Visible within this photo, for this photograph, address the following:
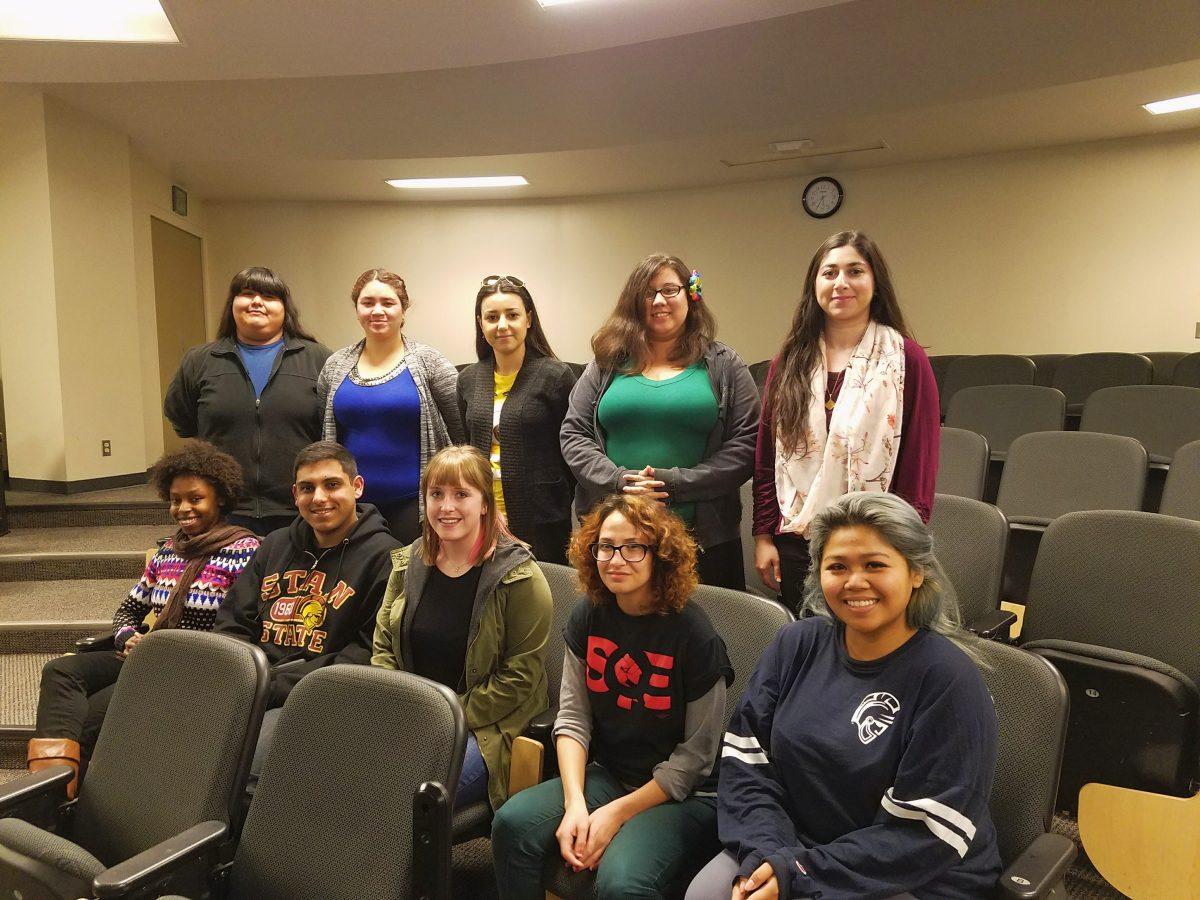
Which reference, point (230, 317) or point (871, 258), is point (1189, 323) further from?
point (230, 317)

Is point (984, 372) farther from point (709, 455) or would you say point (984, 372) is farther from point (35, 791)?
point (35, 791)

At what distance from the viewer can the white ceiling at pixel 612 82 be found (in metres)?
3.76

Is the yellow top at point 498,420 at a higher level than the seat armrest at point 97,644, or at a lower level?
higher

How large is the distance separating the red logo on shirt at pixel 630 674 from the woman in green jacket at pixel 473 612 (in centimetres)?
20

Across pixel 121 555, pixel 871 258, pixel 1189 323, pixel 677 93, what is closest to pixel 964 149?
pixel 1189 323

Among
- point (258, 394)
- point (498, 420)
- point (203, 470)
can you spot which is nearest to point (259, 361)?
point (258, 394)

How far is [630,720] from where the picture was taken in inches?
60.4

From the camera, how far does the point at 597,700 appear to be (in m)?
1.58

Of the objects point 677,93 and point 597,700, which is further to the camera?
point 677,93

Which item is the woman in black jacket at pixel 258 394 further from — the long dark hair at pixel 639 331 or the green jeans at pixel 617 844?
the green jeans at pixel 617 844

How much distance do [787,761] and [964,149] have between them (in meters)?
5.38

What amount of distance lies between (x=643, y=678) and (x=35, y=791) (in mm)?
1169

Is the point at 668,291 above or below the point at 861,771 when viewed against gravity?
above

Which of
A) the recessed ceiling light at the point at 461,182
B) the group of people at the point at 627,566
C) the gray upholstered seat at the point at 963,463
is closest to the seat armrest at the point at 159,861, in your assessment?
the group of people at the point at 627,566
